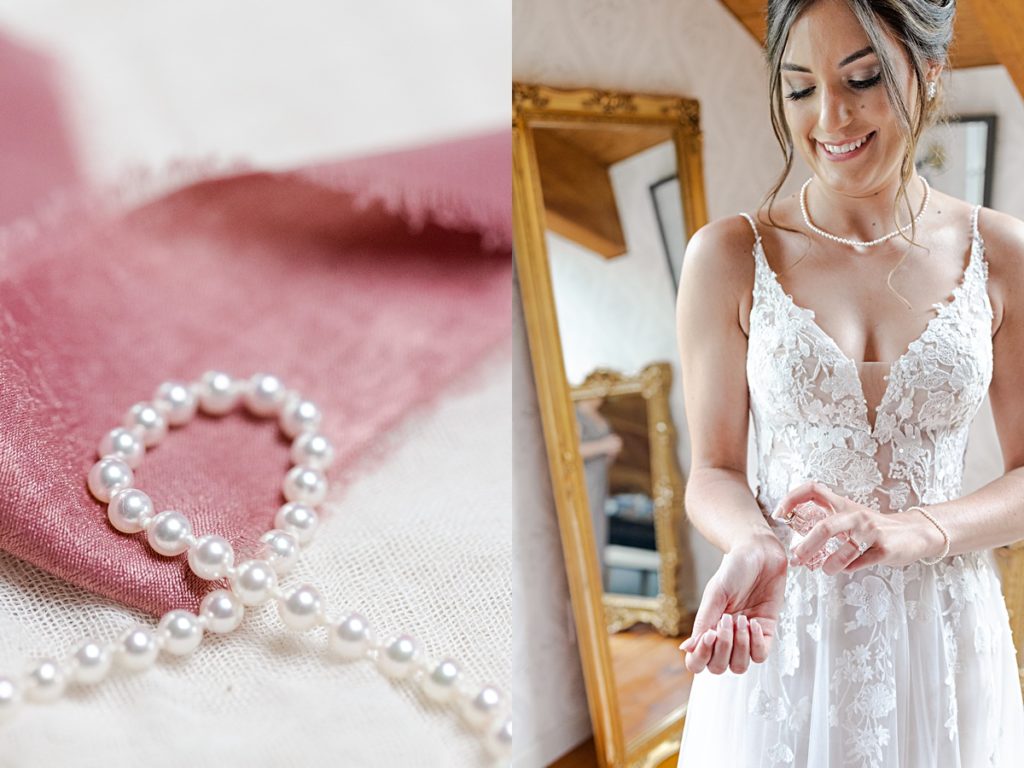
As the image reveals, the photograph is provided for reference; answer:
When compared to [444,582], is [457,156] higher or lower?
higher

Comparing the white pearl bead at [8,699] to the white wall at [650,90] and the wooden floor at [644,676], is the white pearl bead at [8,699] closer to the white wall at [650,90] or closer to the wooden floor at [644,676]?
the white wall at [650,90]

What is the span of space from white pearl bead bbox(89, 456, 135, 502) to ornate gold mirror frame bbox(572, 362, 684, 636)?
897mm

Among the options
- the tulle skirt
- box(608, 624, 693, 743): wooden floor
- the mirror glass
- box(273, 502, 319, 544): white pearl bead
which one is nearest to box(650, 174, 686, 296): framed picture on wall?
the mirror glass

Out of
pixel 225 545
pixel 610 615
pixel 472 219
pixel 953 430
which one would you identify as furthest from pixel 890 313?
pixel 610 615

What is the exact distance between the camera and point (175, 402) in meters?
0.69

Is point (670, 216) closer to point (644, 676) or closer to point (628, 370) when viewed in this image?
point (628, 370)

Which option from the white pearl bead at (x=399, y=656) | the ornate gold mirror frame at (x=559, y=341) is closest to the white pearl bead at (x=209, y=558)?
the white pearl bead at (x=399, y=656)

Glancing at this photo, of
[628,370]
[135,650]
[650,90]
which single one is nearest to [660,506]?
[628,370]

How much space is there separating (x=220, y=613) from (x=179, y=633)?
0.9 inches

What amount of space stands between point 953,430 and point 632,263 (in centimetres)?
77

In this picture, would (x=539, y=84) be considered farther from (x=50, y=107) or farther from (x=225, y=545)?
(x=225, y=545)

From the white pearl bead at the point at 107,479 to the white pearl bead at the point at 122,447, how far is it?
25 mm

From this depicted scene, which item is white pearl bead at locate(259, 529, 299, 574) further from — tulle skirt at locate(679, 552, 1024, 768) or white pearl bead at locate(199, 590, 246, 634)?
tulle skirt at locate(679, 552, 1024, 768)

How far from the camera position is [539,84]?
1.27 meters
